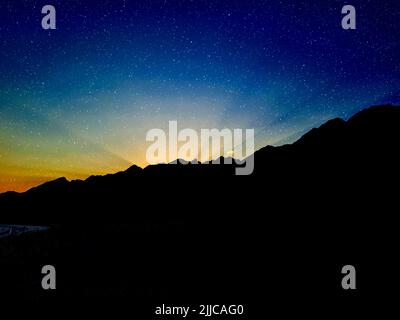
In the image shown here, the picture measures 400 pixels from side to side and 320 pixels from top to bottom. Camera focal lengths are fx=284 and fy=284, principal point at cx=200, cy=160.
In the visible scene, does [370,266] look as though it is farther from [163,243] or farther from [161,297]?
[163,243]

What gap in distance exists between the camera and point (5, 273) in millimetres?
8883

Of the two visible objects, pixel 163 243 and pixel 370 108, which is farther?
pixel 370 108

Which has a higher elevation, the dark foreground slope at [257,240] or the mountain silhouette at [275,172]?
the mountain silhouette at [275,172]

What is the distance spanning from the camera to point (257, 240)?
12781 millimetres

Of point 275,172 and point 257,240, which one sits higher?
point 275,172

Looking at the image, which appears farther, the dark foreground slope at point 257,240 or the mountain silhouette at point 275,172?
the mountain silhouette at point 275,172

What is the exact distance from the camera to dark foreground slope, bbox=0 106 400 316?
7742mm

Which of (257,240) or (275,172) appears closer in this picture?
(257,240)

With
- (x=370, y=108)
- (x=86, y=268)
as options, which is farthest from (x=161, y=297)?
(x=370, y=108)

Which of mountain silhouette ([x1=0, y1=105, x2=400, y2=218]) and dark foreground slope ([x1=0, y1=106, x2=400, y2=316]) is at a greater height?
A: mountain silhouette ([x1=0, y1=105, x2=400, y2=218])

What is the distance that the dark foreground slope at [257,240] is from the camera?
7.74 meters

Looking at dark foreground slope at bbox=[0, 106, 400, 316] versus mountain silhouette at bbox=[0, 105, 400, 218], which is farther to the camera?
mountain silhouette at bbox=[0, 105, 400, 218]
